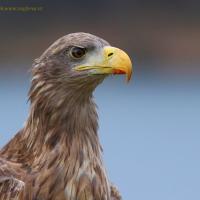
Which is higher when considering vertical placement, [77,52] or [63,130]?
[77,52]

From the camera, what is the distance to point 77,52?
7586mm

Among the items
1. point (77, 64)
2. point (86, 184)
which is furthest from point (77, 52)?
point (86, 184)

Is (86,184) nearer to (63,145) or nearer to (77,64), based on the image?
(63,145)

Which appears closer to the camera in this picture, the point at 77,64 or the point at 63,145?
the point at 77,64

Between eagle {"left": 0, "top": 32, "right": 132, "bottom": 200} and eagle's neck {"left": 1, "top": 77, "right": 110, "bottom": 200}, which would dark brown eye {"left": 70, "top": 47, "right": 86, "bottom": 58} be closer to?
eagle {"left": 0, "top": 32, "right": 132, "bottom": 200}

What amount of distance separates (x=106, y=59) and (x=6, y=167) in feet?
2.65

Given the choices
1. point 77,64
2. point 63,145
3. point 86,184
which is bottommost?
point 86,184

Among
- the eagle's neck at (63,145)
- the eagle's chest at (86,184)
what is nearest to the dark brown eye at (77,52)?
the eagle's neck at (63,145)

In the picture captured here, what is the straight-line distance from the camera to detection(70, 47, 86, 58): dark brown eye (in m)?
7.57

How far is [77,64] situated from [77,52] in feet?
0.25

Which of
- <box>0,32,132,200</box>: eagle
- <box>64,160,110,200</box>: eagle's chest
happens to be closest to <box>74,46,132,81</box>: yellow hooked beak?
<box>0,32,132,200</box>: eagle

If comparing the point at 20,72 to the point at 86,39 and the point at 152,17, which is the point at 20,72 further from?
the point at 86,39

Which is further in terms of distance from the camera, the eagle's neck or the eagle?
the eagle's neck

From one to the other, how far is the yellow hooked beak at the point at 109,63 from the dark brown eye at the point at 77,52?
60 millimetres
